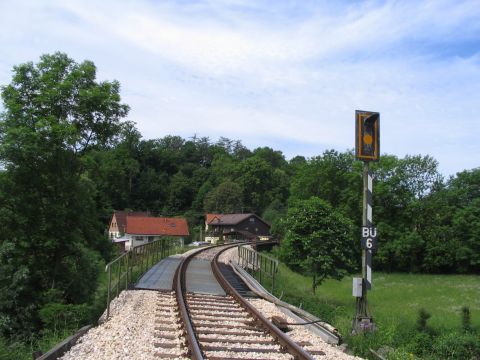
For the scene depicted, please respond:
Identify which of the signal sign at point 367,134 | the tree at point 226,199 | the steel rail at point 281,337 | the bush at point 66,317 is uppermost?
the tree at point 226,199

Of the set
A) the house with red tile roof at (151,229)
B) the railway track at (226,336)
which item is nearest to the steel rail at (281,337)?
the railway track at (226,336)

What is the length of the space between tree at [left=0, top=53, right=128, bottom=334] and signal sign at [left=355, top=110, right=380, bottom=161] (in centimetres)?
927

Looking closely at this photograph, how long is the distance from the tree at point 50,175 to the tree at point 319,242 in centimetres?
888

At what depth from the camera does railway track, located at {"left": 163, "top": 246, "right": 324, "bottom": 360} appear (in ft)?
22.0

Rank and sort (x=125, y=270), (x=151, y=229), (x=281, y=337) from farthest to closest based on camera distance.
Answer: (x=151, y=229) < (x=125, y=270) < (x=281, y=337)

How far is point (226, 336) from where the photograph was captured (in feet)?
26.1

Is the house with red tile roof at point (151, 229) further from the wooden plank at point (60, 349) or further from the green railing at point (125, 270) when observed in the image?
the wooden plank at point (60, 349)

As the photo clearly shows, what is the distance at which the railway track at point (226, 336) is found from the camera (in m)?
6.71

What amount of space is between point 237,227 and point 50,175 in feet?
247

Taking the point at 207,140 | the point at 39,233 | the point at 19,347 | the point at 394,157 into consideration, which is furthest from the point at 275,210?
the point at 19,347

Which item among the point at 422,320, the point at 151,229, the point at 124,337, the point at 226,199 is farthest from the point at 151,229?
the point at 124,337

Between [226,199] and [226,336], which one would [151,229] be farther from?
[226,336]

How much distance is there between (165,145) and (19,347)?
148 meters

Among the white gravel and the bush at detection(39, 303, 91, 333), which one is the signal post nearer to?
the white gravel
